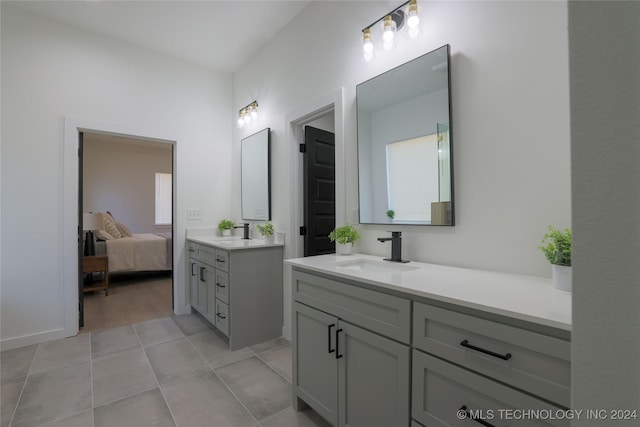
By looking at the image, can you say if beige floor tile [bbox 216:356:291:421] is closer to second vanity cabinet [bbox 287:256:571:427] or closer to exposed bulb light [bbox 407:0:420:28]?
second vanity cabinet [bbox 287:256:571:427]

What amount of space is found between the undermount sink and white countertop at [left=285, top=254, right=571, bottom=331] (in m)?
0.03

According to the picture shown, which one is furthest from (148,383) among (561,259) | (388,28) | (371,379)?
(388,28)

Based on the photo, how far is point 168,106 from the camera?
10.9 ft

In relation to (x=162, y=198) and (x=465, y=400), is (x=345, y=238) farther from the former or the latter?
(x=162, y=198)

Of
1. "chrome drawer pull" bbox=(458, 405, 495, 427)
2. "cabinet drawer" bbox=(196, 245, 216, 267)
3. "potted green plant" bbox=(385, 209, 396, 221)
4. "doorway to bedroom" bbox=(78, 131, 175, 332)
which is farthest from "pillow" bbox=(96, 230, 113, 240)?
"chrome drawer pull" bbox=(458, 405, 495, 427)

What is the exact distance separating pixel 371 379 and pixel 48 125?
11.3ft

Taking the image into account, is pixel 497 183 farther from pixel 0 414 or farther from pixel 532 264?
pixel 0 414

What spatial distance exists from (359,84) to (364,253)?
1.19 meters

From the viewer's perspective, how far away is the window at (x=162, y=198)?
7.07 metres

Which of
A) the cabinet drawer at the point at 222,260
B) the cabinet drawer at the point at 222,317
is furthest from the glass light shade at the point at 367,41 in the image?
the cabinet drawer at the point at 222,317

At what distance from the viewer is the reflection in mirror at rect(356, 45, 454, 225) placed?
1.57 metres

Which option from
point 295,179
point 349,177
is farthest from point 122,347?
point 349,177

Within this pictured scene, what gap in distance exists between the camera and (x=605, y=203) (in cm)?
41

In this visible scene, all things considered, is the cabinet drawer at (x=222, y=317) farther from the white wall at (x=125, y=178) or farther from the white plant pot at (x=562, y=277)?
the white wall at (x=125, y=178)
